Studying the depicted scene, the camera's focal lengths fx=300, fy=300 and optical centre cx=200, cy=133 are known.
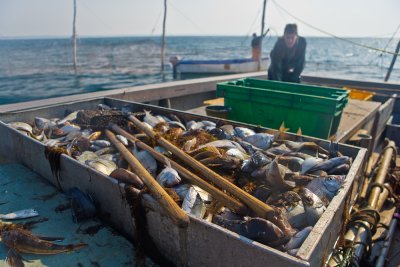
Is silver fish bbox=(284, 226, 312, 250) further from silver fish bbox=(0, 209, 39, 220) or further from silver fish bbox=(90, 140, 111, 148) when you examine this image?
silver fish bbox=(90, 140, 111, 148)

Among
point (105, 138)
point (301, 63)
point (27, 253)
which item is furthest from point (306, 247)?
point (301, 63)

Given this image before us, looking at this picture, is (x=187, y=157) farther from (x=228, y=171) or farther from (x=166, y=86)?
(x=166, y=86)

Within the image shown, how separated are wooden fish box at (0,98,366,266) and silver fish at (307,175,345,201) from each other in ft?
0.29

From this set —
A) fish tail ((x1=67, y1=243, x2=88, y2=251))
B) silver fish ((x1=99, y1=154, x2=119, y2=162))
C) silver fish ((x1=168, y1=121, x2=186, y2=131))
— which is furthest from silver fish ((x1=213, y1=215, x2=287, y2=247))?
silver fish ((x1=168, y1=121, x2=186, y2=131))

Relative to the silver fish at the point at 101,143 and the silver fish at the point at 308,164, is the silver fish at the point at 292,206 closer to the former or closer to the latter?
the silver fish at the point at 308,164

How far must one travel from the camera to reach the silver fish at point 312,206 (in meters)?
2.71

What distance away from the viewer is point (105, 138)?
5133 mm

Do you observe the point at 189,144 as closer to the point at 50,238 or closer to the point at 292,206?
the point at 292,206

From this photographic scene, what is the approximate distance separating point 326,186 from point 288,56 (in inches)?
220

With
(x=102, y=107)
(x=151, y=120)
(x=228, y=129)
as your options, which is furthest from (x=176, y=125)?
(x=102, y=107)

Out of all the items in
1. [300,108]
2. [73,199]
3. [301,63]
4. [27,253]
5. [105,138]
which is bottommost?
[27,253]

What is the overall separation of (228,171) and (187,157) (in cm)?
52

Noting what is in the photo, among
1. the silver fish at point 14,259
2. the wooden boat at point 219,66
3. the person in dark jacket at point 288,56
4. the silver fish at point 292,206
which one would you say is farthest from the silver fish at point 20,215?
the wooden boat at point 219,66

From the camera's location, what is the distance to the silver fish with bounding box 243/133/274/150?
4.45 m
